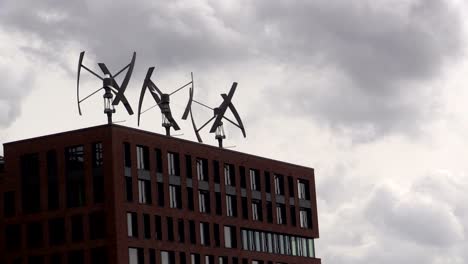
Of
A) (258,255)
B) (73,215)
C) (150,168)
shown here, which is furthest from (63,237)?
(258,255)

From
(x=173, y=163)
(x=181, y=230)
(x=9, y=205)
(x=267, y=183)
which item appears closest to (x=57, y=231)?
(x=9, y=205)

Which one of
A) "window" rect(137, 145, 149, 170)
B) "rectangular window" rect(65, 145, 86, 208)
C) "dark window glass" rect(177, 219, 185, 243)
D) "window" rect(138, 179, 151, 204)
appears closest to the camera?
"rectangular window" rect(65, 145, 86, 208)

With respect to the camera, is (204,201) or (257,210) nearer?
(204,201)

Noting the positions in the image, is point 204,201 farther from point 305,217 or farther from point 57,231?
point 305,217

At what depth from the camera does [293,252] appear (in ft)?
594

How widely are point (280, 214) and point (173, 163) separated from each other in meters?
24.3

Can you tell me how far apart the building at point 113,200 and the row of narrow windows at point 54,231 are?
4.2 inches

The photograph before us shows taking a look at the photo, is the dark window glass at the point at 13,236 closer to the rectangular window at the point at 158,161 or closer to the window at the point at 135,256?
the window at the point at 135,256

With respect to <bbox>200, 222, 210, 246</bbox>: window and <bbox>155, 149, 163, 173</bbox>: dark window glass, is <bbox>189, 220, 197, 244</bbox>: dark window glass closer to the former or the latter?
<bbox>200, 222, 210, 246</bbox>: window

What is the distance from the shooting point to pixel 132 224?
15188 cm

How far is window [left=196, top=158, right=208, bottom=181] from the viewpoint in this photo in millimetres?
163637

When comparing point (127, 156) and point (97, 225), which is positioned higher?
point (127, 156)

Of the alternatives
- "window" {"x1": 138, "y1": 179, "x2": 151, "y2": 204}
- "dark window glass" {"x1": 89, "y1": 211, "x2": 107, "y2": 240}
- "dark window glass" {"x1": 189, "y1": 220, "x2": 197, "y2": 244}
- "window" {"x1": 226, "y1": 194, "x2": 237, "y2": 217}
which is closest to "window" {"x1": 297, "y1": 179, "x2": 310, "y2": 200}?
"window" {"x1": 226, "y1": 194, "x2": 237, "y2": 217}

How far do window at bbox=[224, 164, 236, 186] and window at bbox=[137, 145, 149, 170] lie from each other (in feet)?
52.6
